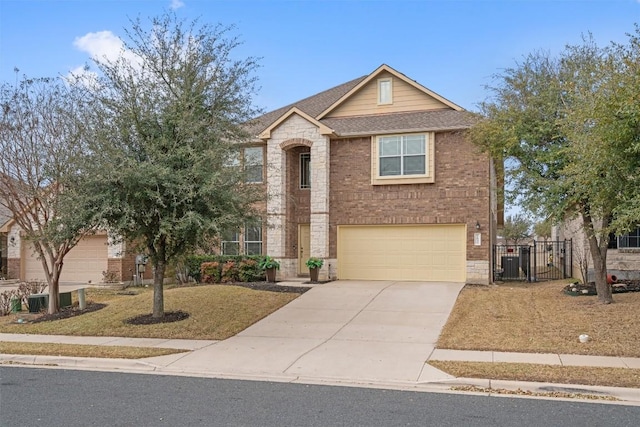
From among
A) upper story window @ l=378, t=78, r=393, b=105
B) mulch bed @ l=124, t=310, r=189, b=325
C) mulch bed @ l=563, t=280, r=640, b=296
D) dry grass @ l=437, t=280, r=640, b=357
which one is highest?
upper story window @ l=378, t=78, r=393, b=105

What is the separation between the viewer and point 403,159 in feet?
65.5

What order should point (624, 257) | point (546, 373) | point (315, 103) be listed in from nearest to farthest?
point (546, 373), point (624, 257), point (315, 103)

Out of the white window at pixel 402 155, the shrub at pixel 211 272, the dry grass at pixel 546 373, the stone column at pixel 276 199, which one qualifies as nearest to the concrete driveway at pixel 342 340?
the dry grass at pixel 546 373

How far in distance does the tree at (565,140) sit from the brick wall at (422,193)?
2.66 metres

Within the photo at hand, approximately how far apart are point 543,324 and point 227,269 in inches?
461

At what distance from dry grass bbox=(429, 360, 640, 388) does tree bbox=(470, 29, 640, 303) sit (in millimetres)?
2562

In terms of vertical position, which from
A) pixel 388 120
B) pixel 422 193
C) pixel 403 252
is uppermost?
pixel 388 120

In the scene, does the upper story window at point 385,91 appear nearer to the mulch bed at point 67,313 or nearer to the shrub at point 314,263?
the shrub at point 314,263

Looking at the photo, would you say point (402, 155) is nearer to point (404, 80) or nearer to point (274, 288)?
point (404, 80)

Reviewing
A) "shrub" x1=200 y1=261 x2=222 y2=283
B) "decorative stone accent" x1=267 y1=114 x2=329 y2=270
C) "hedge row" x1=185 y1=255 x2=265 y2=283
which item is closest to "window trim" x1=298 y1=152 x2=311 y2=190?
"decorative stone accent" x1=267 y1=114 x2=329 y2=270

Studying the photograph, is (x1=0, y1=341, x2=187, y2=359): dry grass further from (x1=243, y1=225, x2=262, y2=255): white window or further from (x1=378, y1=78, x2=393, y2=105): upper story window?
(x1=378, y1=78, x2=393, y2=105): upper story window

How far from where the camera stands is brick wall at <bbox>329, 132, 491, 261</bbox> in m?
19.1

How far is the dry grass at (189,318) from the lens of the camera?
1239cm

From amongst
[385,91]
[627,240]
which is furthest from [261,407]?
[385,91]
